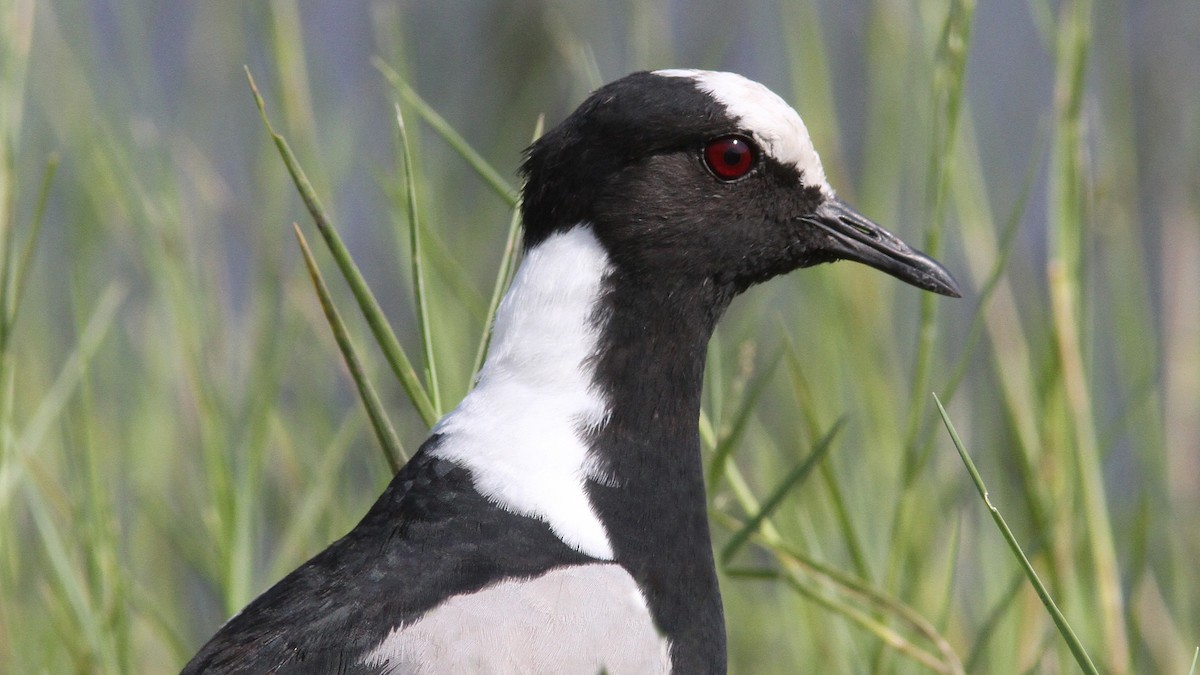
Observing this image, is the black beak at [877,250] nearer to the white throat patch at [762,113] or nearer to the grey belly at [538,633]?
the white throat patch at [762,113]

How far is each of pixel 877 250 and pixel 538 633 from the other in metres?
0.78

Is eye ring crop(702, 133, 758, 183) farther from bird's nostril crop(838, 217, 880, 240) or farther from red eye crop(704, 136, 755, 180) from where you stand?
bird's nostril crop(838, 217, 880, 240)

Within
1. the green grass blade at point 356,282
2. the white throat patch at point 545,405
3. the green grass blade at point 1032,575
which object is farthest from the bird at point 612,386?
the green grass blade at point 1032,575

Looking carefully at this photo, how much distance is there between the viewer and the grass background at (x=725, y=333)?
2393 millimetres

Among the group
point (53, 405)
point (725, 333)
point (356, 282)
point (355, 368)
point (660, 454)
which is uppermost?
point (356, 282)

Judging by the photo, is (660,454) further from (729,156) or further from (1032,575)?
(1032,575)

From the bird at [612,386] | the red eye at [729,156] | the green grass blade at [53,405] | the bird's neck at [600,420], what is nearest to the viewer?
the bird at [612,386]

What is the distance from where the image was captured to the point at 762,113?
2.06m

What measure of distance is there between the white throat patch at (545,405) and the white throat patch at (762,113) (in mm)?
A: 258

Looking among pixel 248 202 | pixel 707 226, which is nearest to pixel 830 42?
pixel 248 202

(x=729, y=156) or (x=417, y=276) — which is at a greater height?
(x=729, y=156)

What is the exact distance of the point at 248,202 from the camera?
4648 mm

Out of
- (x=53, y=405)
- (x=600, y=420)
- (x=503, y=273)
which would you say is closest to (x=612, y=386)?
(x=600, y=420)

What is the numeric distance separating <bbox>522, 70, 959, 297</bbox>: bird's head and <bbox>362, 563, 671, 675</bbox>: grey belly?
47cm
